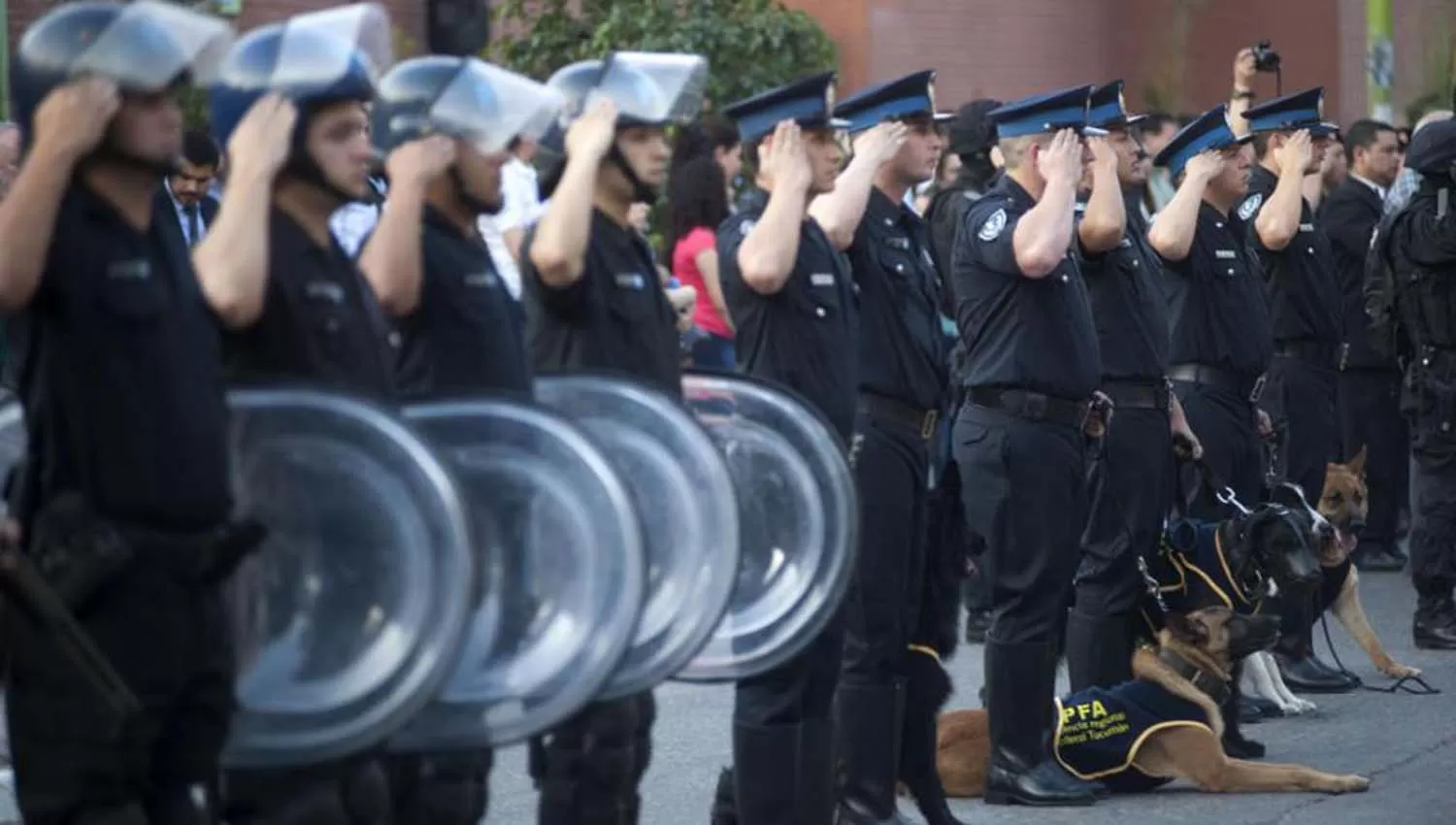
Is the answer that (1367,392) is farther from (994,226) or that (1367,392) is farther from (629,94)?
(629,94)

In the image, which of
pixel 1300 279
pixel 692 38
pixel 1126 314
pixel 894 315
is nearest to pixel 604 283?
pixel 894 315

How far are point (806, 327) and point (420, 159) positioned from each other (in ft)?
5.58

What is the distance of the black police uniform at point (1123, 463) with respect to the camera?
30.0 feet

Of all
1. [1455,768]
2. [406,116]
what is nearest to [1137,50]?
[1455,768]

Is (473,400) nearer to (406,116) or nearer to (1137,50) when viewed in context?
(406,116)

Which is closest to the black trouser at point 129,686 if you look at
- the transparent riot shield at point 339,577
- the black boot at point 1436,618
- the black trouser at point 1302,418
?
the transparent riot shield at point 339,577

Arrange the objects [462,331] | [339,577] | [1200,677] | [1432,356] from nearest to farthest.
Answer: [339,577], [462,331], [1200,677], [1432,356]

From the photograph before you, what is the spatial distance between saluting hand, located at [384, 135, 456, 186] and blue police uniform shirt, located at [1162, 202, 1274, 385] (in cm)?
463

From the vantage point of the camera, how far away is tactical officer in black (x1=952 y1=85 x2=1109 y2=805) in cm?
827

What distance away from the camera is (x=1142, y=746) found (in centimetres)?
856

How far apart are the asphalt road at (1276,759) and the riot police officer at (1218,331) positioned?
0.88 m

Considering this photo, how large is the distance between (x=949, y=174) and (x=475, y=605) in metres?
9.10

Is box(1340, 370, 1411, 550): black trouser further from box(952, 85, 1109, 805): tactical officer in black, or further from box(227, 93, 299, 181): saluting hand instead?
box(227, 93, 299, 181): saluting hand

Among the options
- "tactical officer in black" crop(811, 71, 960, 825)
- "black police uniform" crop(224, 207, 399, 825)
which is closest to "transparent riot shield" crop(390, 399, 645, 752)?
"black police uniform" crop(224, 207, 399, 825)
